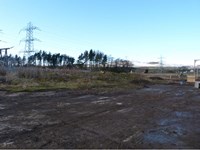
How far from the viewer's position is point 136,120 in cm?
1078

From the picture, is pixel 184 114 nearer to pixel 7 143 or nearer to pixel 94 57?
pixel 7 143

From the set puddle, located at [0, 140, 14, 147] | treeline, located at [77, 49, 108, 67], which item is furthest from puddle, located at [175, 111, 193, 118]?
treeline, located at [77, 49, 108, 67]

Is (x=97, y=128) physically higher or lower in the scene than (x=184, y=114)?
higher

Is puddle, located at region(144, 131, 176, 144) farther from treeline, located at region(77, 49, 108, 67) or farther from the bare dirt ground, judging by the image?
treeline, located at region(77, 49, 108, 67)

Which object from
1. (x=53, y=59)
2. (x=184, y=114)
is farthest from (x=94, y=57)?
(x=184, y=114)

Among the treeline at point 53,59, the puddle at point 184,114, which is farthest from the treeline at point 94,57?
the puddle at point 184,114

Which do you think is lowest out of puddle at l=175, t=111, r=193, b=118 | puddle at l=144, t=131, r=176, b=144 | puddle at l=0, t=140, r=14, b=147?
puddle at l=175, t=111, r=193, b=118

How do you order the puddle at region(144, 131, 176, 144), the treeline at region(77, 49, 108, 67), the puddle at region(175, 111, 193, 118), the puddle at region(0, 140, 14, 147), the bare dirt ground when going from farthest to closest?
the treeline at region(77, 49, 108, 67) → the puddle at region(175, 111, 193, 118) → the puddle at region(144, 131, 176, 144) → the bare dirt ground → the puddle at region(0, 140, 14, 147)

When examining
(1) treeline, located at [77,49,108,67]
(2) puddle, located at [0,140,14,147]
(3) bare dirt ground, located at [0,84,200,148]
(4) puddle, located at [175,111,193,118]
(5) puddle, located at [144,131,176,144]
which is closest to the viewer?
(2) puddle, located at [0,140,14,147]

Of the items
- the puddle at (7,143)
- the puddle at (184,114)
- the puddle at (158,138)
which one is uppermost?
the puddle at (7,143)

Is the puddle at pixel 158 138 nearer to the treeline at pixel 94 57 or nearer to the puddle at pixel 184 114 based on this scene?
Answer: the puddle at pixel 184 114

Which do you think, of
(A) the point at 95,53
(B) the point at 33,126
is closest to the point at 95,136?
(B) the point at 33,126

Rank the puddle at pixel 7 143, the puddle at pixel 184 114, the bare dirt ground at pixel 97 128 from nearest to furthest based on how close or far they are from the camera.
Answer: the puddle at pixel 7 143 < the bare dirt ground at pixel 97 128 < the puddle at pixel 184 114

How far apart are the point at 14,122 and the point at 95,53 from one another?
10051cm
